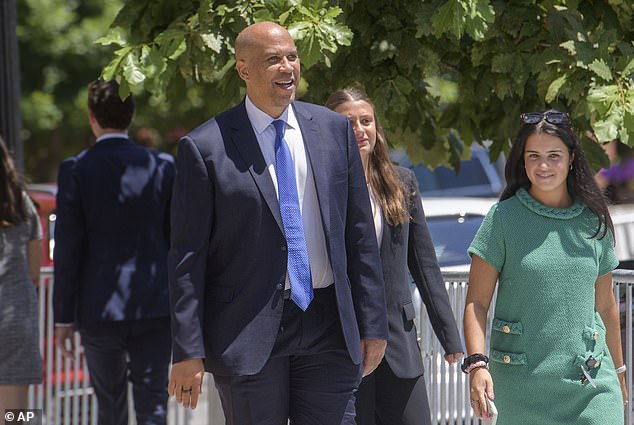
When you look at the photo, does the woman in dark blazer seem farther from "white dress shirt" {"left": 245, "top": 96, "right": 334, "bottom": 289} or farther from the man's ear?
the man's ear

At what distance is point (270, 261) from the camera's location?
3.93 metres

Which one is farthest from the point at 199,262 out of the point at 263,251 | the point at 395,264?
the point at 395,264

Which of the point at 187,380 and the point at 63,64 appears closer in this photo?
the point at 187,380

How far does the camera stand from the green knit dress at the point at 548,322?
410cm

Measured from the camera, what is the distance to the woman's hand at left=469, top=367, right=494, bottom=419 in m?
4.10

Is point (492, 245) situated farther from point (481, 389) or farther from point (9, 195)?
point (9, 195)

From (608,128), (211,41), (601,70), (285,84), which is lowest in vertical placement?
(608,128)

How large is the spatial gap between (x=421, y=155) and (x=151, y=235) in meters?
1.59

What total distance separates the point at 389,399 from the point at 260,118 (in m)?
1.32

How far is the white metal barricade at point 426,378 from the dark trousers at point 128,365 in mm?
271

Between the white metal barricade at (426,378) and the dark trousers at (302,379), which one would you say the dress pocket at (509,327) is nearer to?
the dark trousers at (302,379)

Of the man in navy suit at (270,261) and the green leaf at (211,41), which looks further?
the green leaf at (211,41)

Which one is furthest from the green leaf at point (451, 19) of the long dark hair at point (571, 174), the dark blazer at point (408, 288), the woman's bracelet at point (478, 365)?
the woman's bracelet at point (478, 365)

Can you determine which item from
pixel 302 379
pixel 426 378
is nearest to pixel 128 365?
pixel 426 378
